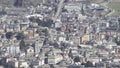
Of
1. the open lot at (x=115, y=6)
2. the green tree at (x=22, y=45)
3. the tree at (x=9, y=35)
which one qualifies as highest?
the green tree at (x=22, y=45)

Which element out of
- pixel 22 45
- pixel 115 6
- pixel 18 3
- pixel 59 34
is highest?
pixel 22 45

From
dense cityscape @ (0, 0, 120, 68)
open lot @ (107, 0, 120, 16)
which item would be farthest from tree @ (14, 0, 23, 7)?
open lot @ (107, 0, 120, 16)

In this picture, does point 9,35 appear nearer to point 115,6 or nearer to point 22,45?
point 22,45

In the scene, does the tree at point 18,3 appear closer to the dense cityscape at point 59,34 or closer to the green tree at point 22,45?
the dense cityscape at point 59,34

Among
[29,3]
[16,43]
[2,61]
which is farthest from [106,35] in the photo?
[29,3]

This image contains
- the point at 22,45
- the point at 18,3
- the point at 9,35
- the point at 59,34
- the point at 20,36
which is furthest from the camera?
the point at 18,3

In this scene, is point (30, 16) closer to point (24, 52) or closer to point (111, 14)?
point (111, 14)

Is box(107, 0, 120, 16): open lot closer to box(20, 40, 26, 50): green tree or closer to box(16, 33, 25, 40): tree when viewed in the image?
box(16, 33, 25, 40): tree

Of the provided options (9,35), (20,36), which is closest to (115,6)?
(9,35)

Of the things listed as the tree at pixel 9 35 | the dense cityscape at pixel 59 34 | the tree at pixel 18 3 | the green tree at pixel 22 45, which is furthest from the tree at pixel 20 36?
the tree at pixel 18 3
